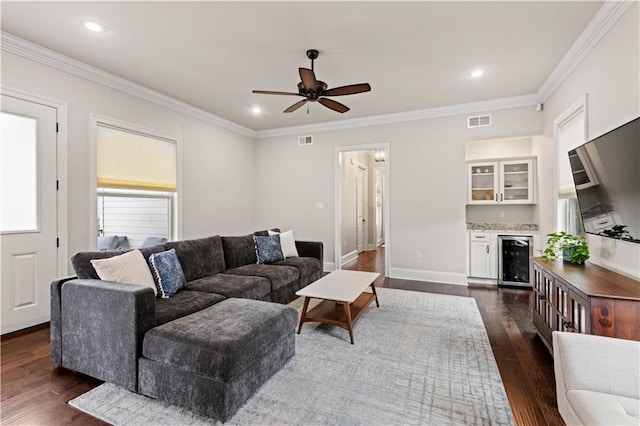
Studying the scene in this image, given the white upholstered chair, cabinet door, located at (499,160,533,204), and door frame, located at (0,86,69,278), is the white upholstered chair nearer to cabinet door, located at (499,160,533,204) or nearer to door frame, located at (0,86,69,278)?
cabinet door, located at (499,160,533,204)

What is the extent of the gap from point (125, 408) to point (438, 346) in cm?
237

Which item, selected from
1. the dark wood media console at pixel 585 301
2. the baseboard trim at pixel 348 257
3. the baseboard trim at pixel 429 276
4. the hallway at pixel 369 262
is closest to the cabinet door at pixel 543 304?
the dark wood media console at pixel 585 301

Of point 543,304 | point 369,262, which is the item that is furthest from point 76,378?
point 369,262

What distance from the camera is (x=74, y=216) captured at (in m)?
3.37

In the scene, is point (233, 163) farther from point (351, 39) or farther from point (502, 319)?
point (502, 319)

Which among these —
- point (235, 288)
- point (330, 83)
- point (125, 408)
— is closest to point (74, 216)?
point (235, 288)

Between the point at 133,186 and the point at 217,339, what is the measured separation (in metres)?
3.15

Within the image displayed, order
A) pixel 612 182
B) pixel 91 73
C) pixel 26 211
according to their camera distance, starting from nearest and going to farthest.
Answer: pixel 612 182
pixel 26 211
pixel 91 73

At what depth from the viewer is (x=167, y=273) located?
2.71 metres

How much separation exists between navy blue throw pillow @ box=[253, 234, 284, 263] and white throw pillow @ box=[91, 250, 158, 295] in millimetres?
1677

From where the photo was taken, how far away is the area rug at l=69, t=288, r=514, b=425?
1.74 m

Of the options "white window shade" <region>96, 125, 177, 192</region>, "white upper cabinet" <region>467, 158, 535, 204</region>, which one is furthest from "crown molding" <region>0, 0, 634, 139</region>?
"white upper cabinet" <region>467, 158, 535, 204</region>

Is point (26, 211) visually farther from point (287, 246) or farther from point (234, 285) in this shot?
point (287, 246)

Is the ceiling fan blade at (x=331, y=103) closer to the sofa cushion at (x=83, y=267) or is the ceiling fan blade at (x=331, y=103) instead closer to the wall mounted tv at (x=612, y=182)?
the wall mounted tv at (x=612, y=182)
